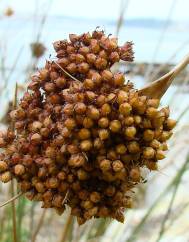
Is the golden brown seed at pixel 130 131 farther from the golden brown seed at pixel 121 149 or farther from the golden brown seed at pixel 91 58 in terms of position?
the golden brown seed at pixel 91 58

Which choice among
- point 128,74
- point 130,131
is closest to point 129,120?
point 130,131

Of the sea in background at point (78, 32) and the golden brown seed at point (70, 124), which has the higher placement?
the golden brown seed at point (70, 124)

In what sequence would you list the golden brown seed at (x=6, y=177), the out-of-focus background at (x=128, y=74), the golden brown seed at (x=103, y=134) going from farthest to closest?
the out-of-focus background at (x=128, y=74) → the golden brown seed at (x=6, y=177) → the golden brown seed at (x=103, y=134)

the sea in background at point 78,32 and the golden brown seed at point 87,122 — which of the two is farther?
the sea in background at point 78,32

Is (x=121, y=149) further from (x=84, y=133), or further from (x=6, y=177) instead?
(x=6, y=177)

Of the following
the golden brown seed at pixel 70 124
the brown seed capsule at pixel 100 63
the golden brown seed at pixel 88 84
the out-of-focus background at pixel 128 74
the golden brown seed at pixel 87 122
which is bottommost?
the out-of-focus background at pixel 128 74

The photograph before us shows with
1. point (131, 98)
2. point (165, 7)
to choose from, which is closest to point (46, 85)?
point (131, 98)

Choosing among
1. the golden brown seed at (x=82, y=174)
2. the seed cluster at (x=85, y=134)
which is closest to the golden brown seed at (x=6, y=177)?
the seed cluster at (x=85, y=134)

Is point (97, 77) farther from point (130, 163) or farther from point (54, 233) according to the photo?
point (54, 233)

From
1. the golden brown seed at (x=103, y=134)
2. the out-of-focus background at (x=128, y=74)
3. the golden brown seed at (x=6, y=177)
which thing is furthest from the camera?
the out-of-focus background at (x=128, y=74)
